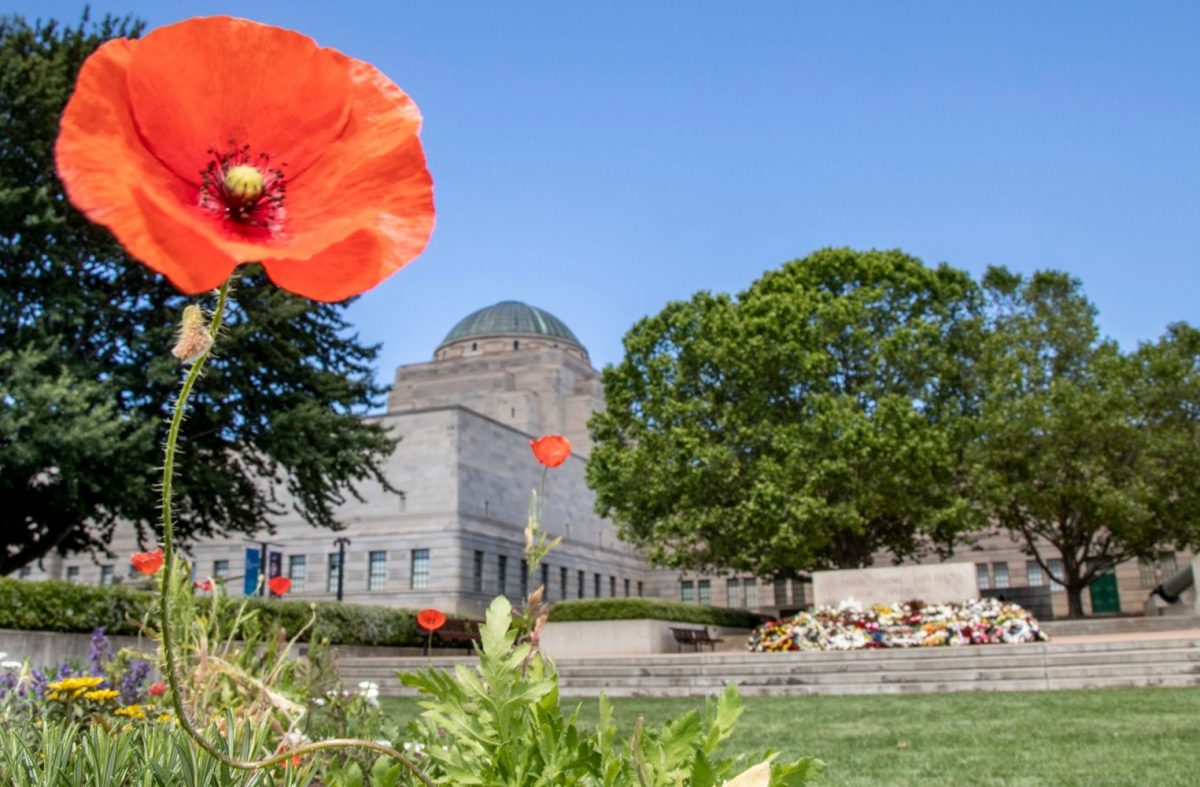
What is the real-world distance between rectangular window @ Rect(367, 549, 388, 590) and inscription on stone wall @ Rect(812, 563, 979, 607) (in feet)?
91.2

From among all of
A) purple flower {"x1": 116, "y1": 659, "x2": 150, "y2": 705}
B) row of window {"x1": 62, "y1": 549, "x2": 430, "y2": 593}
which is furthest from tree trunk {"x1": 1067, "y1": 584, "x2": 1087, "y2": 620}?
purple flower {"x1": 116, "y1": 659, "x2": 150, "y2": 705}

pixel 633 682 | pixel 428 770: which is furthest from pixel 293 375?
pixel 428 770

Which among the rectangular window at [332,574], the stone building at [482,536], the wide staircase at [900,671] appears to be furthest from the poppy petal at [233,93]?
the rectangular window at [332,574]

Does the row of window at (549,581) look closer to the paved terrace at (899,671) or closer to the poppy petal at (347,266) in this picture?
the paved terrace at (899,671)

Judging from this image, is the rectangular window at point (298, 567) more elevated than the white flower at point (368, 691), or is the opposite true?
the rectangular window at point (298, 567)

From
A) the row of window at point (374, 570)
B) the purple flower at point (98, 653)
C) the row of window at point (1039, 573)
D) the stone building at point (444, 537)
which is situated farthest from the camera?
the row of window at point (1039, 573)

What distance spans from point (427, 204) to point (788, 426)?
2952 cm

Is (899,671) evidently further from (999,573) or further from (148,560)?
(999,573)

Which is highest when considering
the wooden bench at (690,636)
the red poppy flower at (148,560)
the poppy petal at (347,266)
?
the poppy petal at (347,266)

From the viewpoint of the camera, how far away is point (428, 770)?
2.81m

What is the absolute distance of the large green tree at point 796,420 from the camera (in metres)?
29.4

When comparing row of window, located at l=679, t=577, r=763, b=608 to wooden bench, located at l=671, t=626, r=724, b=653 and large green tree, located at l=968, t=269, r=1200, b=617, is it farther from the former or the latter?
wooden bench, located at l=671, t=626, r=724, b=653

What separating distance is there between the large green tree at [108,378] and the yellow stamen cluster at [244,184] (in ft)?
51.2

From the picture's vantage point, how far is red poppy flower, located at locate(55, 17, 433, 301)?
3.98ft
